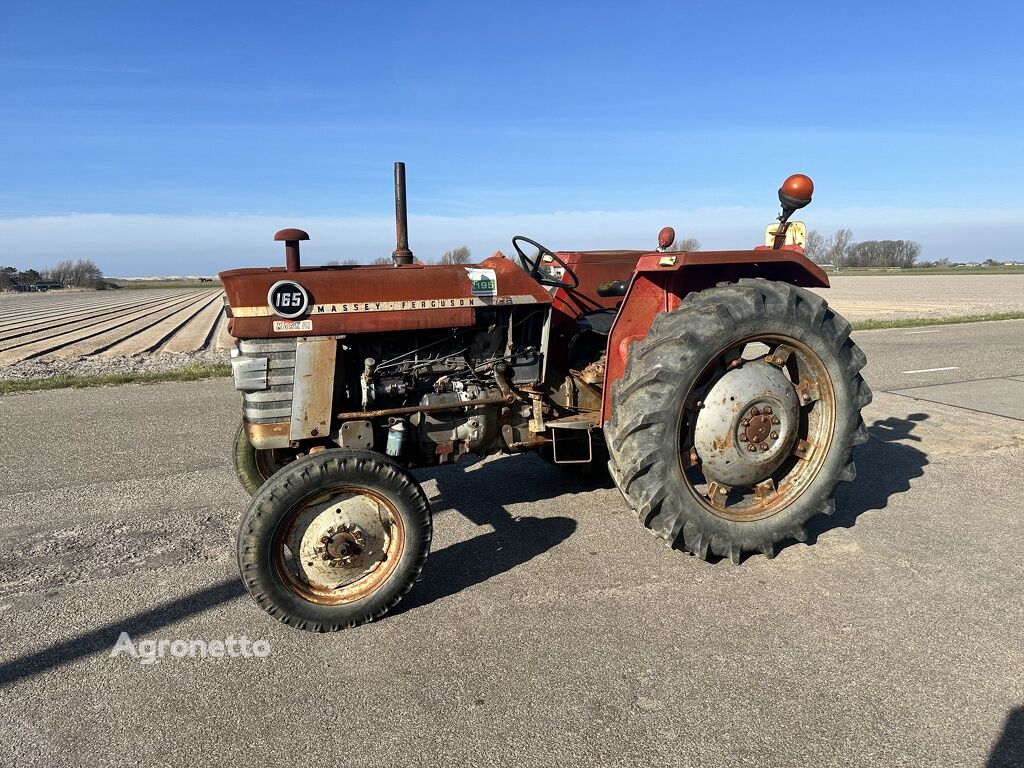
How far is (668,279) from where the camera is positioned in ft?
12.4

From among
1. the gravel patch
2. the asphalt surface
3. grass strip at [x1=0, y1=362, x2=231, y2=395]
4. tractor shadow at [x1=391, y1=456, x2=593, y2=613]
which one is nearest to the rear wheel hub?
the asphalt surface

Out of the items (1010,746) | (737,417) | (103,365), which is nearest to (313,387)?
(737,417)

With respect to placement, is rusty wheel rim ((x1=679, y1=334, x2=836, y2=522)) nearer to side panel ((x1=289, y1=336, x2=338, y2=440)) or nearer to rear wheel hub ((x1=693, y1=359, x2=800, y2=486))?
rear wheel hub ((x1=693, y1=359, x2=800, y2=486))

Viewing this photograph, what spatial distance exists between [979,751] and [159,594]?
3.27 m

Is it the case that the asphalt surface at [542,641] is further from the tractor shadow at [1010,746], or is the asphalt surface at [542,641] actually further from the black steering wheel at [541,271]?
the black steering wheel at [541,271]

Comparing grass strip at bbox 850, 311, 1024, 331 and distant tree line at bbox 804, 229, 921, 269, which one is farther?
distant tree line at bbox 804, 229, 921, 269

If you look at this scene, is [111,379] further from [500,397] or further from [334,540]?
[334,540]

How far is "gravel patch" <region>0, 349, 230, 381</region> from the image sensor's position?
9.86 meters

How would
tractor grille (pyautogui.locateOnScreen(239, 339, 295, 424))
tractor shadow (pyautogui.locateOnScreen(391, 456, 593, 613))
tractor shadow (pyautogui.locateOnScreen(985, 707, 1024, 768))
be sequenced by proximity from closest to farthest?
tractor shadow (pyautogui.locateOnScreen(985, 707, 1024, 768)), tractor grille (pyautogui.locateOnScreen(239, 339, 295, 424)), tractor shadow (pyautogui.locateOnScreen(391, 456, 593, 613))

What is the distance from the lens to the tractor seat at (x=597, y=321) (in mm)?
3971

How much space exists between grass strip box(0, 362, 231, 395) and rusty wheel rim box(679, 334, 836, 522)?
7.65m

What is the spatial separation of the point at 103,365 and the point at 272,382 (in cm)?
919

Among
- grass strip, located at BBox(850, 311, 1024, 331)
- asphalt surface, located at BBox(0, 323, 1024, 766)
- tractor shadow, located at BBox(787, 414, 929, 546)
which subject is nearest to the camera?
asphalt surface, located at BBox(0, 323, 1024, 766)

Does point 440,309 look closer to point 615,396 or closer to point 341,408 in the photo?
point 341,408
